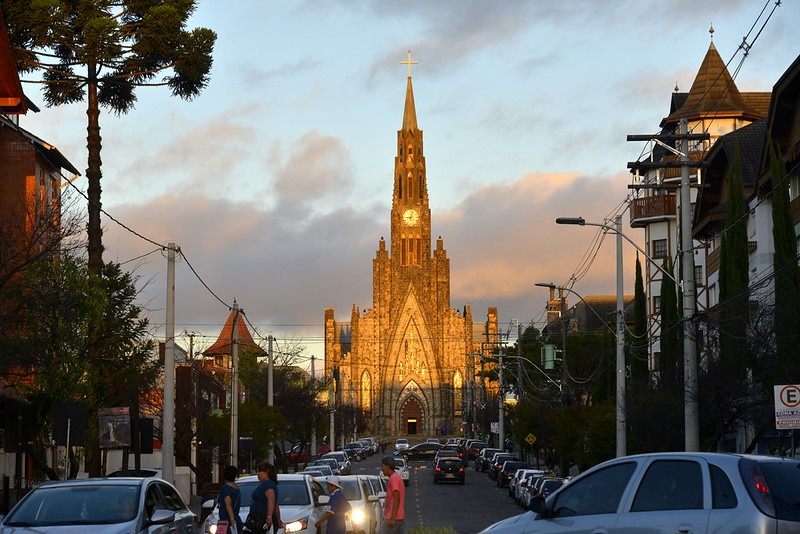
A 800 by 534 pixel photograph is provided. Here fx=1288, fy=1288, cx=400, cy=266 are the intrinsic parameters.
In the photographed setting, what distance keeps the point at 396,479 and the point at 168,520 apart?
464 cm

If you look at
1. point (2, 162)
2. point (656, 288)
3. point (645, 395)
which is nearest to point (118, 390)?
point (2, 162)

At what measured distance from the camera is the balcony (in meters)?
69.6

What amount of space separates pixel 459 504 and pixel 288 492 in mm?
26235

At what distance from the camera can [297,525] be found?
2031 cm

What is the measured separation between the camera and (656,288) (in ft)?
233

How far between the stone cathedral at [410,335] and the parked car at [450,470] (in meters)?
86.7

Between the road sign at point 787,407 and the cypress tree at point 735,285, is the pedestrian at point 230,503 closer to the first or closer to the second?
the road sign at point 787,407

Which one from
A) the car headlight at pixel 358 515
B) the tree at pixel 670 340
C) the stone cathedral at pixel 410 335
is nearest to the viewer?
the car headlight at pixel 358 515

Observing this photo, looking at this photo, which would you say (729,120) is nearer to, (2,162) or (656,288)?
(656,288)

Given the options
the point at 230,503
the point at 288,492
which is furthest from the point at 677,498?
the point at 288,492

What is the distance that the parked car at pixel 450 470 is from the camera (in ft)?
212

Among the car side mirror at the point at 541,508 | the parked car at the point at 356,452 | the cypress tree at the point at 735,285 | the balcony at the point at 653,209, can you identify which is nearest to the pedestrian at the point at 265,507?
the car side mirror at the point at 541,508

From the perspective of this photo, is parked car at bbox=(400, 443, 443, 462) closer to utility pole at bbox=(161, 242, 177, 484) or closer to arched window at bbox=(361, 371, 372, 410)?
arched window at bbox=(361, 371, 372, 410)

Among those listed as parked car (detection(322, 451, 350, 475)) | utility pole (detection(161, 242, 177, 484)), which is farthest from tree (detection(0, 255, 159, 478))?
parked car (detection(322, 451, 350, 475))
